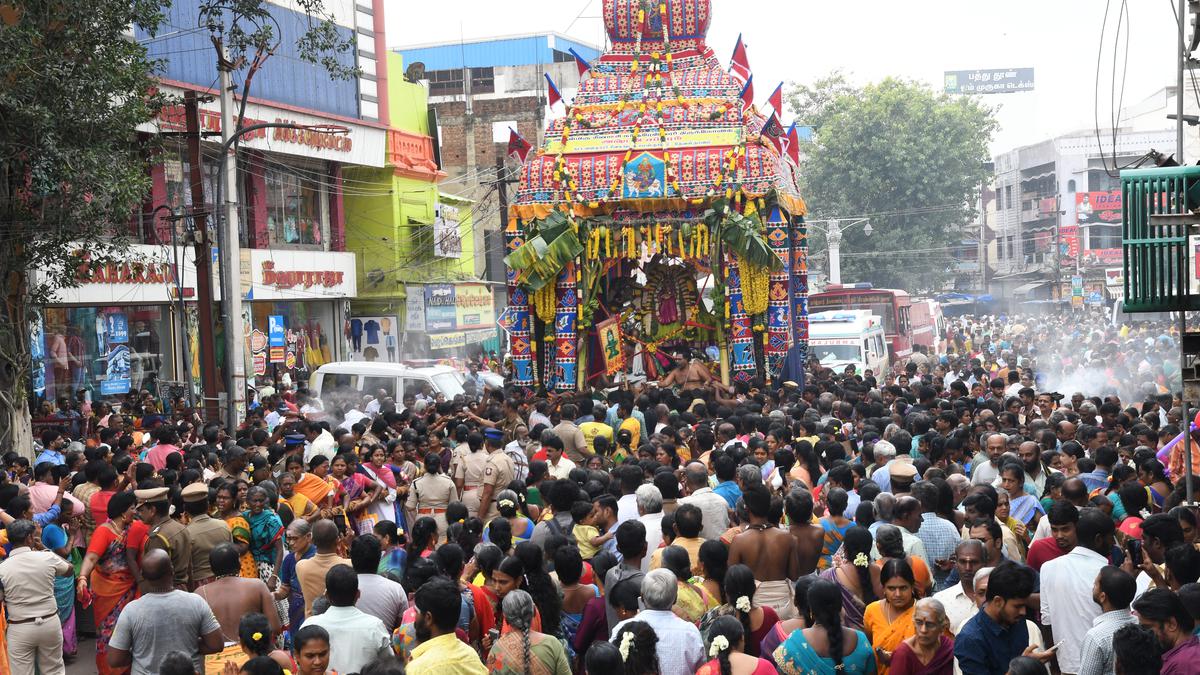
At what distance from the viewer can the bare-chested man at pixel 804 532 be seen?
7457 mm

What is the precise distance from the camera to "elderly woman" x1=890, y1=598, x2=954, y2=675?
5.62 meters

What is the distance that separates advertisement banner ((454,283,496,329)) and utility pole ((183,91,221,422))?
53.3ft

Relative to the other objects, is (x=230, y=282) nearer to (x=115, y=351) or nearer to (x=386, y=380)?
(x=386, y=380)

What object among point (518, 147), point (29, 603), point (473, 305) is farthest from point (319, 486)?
point (473, 305)

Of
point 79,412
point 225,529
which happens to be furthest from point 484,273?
point 225,529

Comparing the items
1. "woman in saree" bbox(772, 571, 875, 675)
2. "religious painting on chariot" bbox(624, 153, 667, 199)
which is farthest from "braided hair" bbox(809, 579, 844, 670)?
"religious painting on chariot" bbox(624, 153, 667, 199)

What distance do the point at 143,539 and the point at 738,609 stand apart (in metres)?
4.06

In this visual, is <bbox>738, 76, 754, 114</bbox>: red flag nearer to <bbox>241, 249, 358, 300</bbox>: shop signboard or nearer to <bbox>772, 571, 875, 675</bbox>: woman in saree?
<bbox>241, 249, 358, 300</bbox>: shop signboard

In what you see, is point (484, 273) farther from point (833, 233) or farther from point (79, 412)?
point (79, 412)

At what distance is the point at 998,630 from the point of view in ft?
19.0

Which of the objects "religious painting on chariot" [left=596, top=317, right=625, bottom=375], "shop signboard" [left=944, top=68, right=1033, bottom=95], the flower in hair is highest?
"shop signboard" [left=944, top=68, right=1033, bottom=95]

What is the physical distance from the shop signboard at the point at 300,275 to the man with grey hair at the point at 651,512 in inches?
850

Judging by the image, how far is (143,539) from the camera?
8242 millimetres

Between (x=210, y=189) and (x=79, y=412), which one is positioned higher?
(x=210, y=189)
